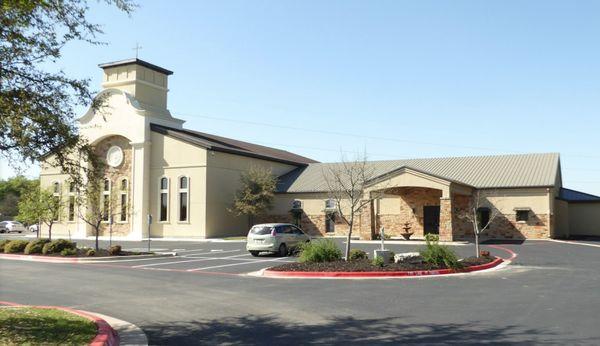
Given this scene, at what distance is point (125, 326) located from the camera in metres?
9.19

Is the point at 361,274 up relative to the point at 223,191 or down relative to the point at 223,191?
down

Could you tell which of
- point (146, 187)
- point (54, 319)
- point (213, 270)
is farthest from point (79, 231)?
point (54, 319)

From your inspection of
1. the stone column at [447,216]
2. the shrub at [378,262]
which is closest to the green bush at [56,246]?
the shrub at [378,262]

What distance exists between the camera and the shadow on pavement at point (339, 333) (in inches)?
308

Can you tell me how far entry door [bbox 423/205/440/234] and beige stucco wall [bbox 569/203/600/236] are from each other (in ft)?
39.2

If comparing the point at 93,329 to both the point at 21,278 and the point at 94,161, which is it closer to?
the point at 94,161

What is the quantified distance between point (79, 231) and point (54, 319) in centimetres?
3753

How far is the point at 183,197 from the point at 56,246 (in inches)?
622

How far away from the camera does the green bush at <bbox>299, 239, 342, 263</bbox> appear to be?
18375 mm

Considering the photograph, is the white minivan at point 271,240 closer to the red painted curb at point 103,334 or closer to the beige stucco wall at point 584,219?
the red painted curb at point 103,334

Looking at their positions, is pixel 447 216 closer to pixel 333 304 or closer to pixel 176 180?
pixel 176 180

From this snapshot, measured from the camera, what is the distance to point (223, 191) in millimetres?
41250

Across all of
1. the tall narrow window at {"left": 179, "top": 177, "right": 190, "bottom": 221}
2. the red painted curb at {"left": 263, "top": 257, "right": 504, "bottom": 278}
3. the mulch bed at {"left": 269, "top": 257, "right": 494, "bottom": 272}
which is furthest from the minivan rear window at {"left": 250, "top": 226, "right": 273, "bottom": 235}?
the tall narrow window at {"left": 179, "top": 177, "right": 190, "bottom": 221}

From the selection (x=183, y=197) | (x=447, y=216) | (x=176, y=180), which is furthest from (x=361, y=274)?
(x=176, y=180)
